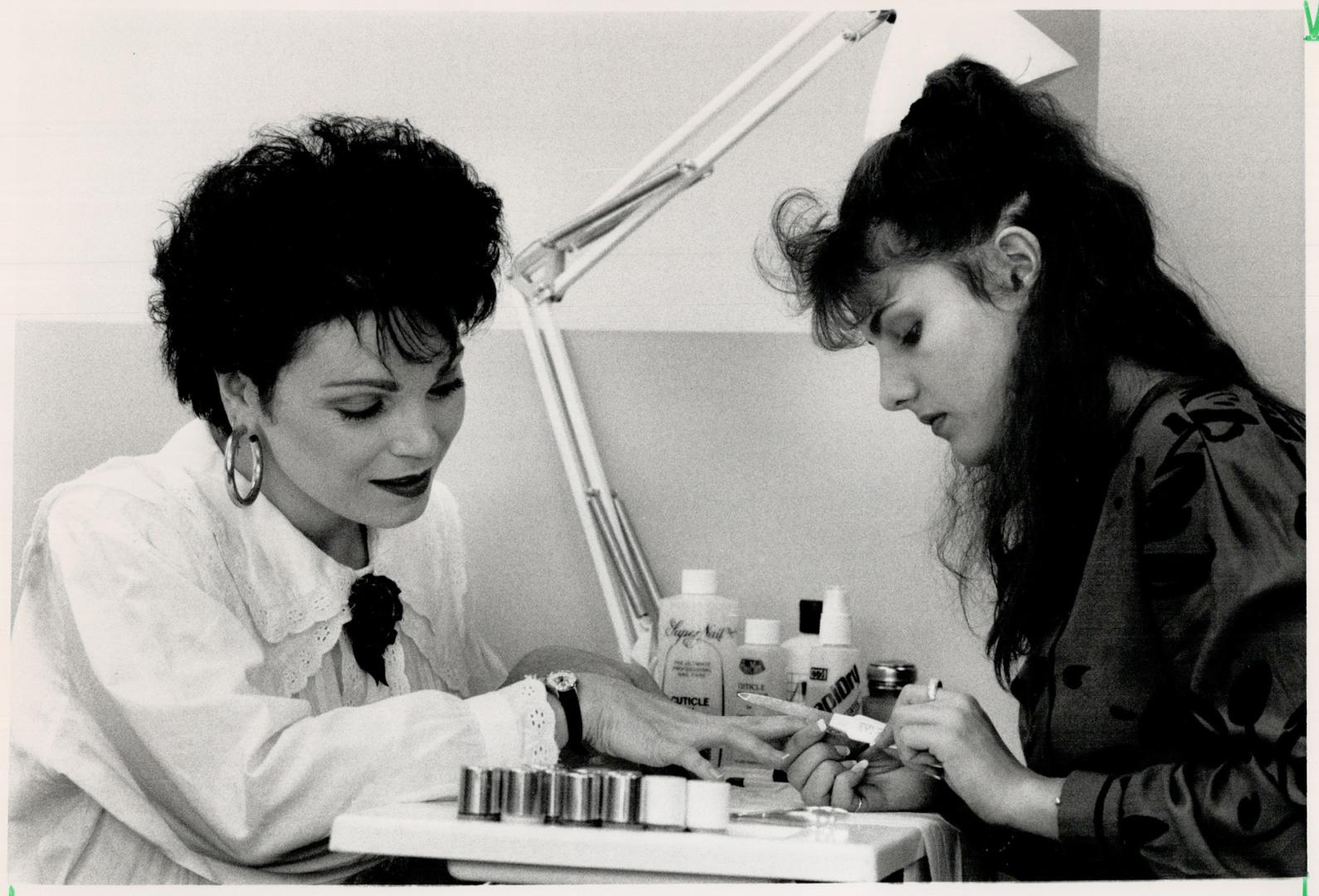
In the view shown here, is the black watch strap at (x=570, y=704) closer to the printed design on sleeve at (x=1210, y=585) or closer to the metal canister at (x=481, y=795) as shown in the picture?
the metal canister at (x=481, y=795)

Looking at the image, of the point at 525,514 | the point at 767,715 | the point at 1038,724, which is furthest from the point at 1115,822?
the point at 525,514

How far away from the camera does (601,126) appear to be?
1.21 meters

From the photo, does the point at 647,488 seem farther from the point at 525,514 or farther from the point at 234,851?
the point at 234,851

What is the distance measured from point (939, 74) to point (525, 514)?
20.2 inches

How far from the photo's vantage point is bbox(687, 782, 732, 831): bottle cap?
83 centimetres

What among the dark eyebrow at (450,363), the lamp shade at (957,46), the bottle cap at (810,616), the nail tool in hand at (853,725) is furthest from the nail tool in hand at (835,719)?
the lamp shade at (957,46)

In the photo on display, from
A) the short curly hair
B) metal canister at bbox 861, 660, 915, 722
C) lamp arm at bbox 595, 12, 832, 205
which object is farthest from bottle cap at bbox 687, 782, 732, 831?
lamp arm at bbox 595, 12, 832, 205

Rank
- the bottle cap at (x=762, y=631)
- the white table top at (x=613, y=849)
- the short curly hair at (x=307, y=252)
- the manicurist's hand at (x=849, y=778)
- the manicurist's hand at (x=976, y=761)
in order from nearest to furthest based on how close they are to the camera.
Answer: the white table top at (x=613, y=849), the manicurist's hand at (x=976, y=761), the manicurist's hand at (x=849, y=778), the short curly hair at (x=307, y=252), the bottle cap at (x=762, y=631)

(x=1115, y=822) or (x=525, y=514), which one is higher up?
(x=525, y=514)

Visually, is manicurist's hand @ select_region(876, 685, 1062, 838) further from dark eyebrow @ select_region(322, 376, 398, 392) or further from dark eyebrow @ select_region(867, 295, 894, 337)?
dark eyebrow @ select_region(322, 376, 398, 392)

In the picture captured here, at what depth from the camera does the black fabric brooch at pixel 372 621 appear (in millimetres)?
1150

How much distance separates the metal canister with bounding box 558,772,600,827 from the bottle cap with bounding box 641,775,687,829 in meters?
0.03

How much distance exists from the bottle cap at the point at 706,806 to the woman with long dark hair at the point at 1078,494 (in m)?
0.18

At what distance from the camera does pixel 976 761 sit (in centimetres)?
92
